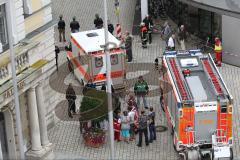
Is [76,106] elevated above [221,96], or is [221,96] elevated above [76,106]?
[221,96]

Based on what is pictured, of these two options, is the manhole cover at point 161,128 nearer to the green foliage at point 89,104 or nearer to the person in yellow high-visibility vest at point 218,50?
the green foliage at point 89,104

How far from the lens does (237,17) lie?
1422 inches

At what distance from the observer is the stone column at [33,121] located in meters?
26.8

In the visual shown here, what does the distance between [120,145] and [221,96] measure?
4914mm

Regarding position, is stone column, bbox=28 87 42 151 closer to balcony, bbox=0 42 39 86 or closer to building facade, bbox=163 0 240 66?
balcony, bbox=0 42 39 86

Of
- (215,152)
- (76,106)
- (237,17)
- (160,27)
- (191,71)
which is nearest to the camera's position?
(215,152)

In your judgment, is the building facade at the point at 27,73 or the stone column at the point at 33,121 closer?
the building facade at the point at 27,73

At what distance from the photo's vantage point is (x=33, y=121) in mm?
27297

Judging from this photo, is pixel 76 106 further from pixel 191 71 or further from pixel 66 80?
pixel 191 71

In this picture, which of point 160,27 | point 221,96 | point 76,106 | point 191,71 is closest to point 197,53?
point 191,71

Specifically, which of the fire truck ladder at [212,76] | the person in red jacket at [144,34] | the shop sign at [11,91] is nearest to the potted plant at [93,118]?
the shop sign at [11,91]

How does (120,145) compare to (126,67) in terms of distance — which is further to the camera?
(126,67)

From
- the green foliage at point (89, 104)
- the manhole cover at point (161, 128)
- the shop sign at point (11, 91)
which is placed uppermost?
the shop sign at point (11, 91)

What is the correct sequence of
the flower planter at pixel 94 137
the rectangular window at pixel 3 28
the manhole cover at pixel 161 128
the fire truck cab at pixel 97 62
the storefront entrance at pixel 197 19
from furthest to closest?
the storefront entrance at pixel 197 19, the fire truck cab at pixel 97 62, the manhole cover at pixel 161 128, the flower planter at pixel 94 137, the rectangular window at pixel 3 28
